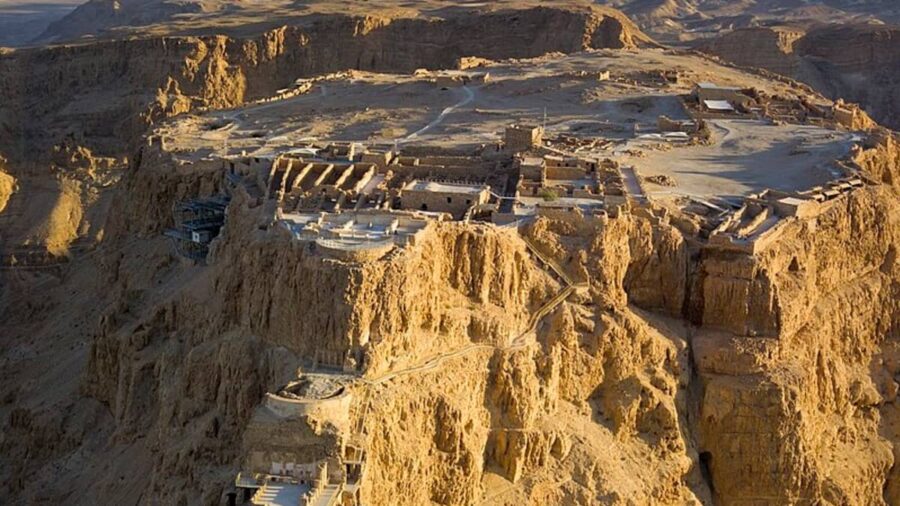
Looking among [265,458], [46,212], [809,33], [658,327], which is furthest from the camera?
[809,33]

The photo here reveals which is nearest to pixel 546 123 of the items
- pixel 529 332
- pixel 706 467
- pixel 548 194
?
pixel 548 194

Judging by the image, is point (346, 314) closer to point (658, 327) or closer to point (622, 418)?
point (622, 418)

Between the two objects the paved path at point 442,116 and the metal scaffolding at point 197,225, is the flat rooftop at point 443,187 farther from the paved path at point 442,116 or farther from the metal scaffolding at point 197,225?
the paved path at point 442,116

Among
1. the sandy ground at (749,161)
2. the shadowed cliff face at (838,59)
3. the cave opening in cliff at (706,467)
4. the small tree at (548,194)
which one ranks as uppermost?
the small tree at (548,194)

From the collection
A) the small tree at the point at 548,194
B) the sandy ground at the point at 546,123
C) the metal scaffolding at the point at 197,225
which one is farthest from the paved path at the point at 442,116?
the small tree at the point at 548,194

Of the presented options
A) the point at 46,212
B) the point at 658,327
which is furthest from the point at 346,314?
the point at 46,212

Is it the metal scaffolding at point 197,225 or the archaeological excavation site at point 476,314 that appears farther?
the metal scaffolding at point 197,225
